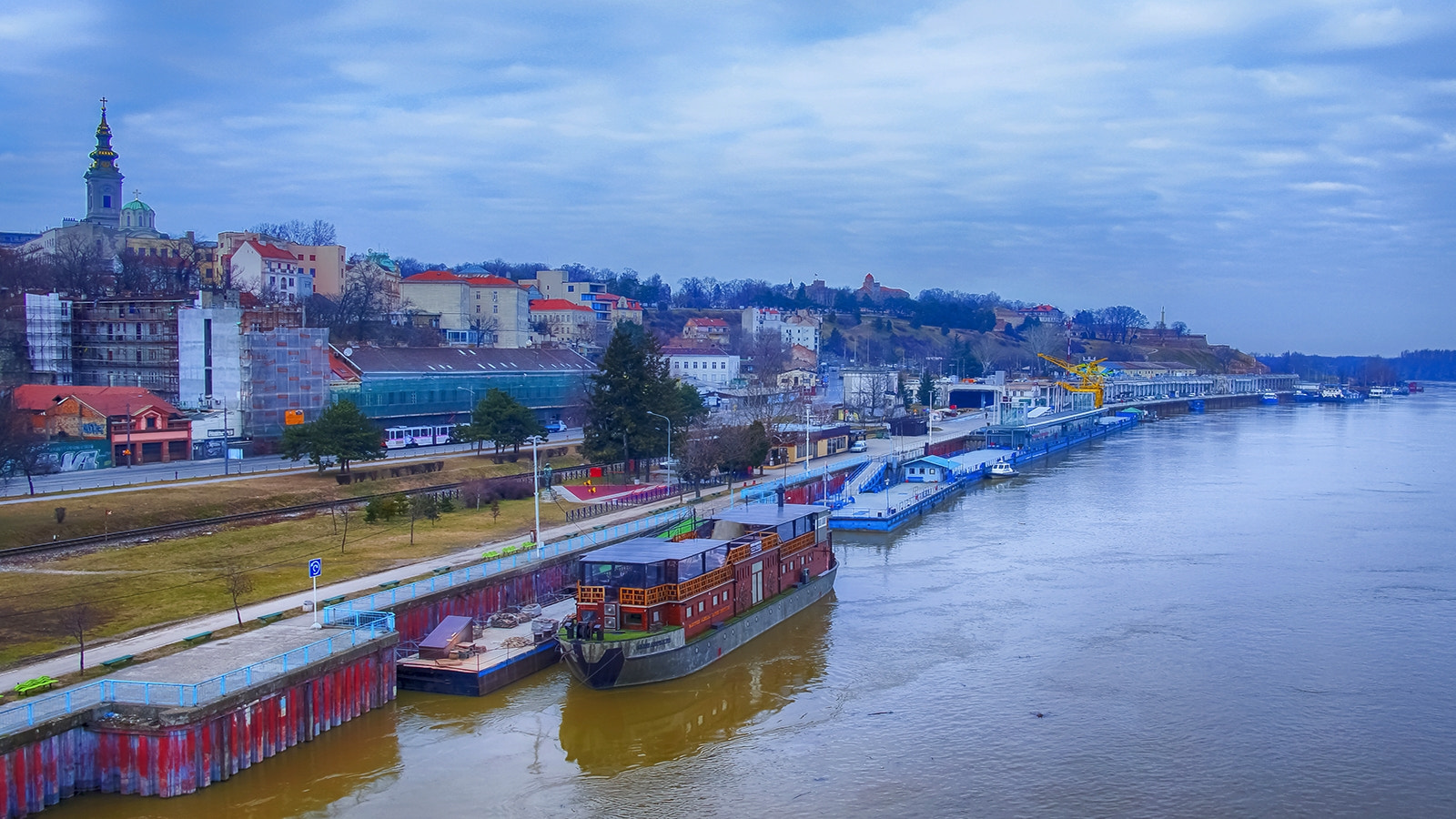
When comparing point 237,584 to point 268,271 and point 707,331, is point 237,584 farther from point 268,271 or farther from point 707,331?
point 707,331

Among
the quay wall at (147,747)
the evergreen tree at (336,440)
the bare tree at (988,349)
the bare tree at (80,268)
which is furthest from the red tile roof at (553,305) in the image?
the quay wall at (147,747)

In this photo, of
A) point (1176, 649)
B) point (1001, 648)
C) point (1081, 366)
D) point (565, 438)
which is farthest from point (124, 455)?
point (1081, 366)

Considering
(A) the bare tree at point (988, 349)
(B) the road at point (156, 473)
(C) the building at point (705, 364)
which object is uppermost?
(A) the bare tree at point (988, 349)

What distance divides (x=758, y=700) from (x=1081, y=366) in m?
127

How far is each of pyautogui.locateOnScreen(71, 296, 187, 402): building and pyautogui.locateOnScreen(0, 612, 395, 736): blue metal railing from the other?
4152 cm

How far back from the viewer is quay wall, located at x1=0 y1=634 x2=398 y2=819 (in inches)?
703

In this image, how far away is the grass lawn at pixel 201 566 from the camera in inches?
971

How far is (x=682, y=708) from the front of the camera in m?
25.5

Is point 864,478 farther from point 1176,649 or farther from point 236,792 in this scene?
point 236,792

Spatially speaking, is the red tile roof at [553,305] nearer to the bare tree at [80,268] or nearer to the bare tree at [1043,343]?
the bare tree at [80,268]

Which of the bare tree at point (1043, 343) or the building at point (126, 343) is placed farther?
the bare tree at point (1043, 343)

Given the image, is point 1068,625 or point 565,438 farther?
point 565,438

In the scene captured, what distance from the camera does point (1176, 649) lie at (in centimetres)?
2995

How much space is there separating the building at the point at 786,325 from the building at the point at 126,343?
92268 millimetres
